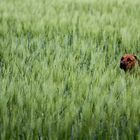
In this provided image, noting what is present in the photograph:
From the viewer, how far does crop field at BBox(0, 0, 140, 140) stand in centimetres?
152

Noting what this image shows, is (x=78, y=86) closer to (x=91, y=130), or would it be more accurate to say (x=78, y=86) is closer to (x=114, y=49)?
(x=91, y=130)

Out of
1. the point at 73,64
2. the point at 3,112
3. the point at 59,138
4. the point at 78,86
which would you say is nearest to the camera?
the point at 59,138

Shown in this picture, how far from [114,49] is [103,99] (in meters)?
1.45

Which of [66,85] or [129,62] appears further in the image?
A: [129,62]

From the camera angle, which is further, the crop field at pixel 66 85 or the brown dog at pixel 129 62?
the brown dog at pixel 129 62

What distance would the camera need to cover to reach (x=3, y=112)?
5.23ft

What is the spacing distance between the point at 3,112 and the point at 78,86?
1.89ft

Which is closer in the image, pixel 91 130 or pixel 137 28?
pixel 91 130

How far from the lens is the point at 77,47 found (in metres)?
3.09

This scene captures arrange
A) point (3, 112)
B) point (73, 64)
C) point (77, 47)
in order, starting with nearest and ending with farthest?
point (3, 112) → point (73, 64) → point (77, 47)

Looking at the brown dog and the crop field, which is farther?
the brown dog

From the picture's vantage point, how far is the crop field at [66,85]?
5.00 ft

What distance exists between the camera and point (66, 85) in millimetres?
2146

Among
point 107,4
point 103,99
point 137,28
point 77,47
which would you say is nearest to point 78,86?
point 103,99
